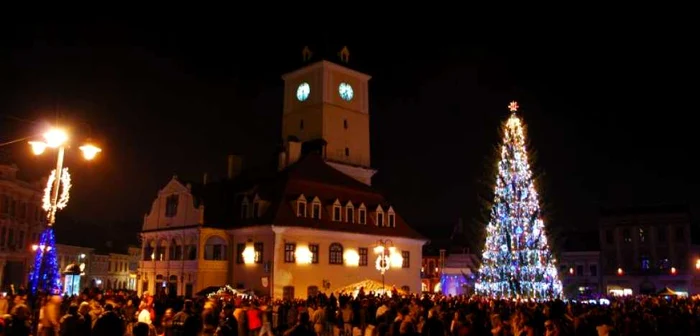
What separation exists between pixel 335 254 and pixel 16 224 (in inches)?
1318

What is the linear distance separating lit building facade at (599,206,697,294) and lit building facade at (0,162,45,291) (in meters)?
59.2

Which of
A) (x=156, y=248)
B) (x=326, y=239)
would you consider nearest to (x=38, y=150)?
(x=326, y=239)

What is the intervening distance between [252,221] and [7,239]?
28162mm

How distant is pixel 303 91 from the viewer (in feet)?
216

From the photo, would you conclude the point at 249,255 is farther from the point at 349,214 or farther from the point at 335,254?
the point at 349,214

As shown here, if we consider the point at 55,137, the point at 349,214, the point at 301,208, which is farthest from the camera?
the point at 349,214

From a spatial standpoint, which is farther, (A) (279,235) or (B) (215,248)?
(B) (215,248)

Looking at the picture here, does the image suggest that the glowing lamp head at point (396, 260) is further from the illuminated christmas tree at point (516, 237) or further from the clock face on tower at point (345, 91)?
the clock face on tower at point (345, 91)

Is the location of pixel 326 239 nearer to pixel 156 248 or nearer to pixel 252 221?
pixel 252 221

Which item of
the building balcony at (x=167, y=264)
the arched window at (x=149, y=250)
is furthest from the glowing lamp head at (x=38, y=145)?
the arched window at (x=149, y=250)

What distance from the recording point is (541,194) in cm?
3547

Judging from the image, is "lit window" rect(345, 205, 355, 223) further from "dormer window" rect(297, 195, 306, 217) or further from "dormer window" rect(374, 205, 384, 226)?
"dormer window" rect(297, 195, 306, 217)

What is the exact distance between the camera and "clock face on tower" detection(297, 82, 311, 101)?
6531 centimetres

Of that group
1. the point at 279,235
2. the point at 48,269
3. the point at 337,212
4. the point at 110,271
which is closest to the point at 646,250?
the point at 337,212
